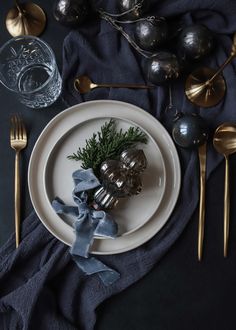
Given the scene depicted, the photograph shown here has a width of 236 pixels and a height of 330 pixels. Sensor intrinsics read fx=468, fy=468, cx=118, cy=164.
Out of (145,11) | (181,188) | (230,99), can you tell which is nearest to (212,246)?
(181,188)

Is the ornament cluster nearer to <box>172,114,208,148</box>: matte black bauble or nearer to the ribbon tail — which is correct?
<box>172,114,208,148</box>: matte black bauble

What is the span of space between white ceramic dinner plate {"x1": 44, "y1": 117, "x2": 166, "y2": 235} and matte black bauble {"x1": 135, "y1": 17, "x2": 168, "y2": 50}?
0.43 ft

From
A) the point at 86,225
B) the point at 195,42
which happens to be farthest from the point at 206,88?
the point at 86,225

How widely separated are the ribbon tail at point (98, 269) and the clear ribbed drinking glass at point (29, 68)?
27 cm

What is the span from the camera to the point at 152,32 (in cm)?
73

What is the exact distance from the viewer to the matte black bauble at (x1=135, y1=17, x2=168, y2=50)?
2.41 feet

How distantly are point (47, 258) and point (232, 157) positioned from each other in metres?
0.35

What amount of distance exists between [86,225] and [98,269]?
0.08 meters

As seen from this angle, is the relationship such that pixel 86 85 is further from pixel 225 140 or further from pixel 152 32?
pixel 225 140

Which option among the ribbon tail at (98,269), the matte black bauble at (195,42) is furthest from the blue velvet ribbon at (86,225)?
the matte black bauble at (195,42)

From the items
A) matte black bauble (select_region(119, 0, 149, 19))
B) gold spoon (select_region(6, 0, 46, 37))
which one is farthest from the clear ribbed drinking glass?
matte black bauble (select_region(119, 0, 149, 19))

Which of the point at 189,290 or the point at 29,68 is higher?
the point at 29,68

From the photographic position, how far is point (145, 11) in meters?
0.77

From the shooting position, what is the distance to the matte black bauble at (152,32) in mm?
734
